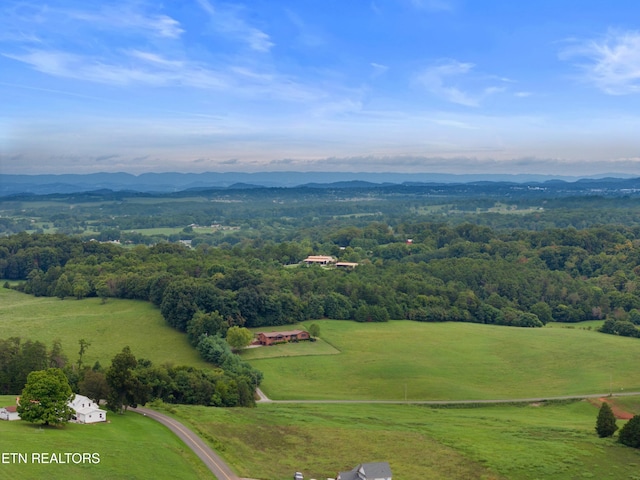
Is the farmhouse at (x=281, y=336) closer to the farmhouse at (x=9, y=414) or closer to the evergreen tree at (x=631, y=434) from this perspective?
the farmhouse at (x=9, y=414)

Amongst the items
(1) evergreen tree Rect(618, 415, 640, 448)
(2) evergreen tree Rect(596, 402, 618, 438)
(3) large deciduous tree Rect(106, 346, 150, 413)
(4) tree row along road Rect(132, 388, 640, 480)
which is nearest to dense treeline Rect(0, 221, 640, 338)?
(4) tree row along road Rect(132, 388, 640, 480)

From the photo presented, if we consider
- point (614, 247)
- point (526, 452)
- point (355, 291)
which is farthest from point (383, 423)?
point (614, 247)

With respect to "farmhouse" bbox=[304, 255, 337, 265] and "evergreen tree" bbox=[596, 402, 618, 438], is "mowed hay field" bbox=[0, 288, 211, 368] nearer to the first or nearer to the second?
"evergreen tree" bbox=[596, 402, 618, 438]

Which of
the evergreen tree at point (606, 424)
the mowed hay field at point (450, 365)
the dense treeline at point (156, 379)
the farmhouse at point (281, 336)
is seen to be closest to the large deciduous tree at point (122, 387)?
the dense treeline at point (156, 379)

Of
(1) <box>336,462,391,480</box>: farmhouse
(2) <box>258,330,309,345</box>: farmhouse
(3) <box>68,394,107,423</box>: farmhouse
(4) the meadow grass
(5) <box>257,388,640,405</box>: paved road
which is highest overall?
(3) <box>68,394,107,423</box>: farmhouse

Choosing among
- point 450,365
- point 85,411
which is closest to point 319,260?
point 450,365

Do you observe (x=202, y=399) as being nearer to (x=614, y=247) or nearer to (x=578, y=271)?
(x=578, y=271)
